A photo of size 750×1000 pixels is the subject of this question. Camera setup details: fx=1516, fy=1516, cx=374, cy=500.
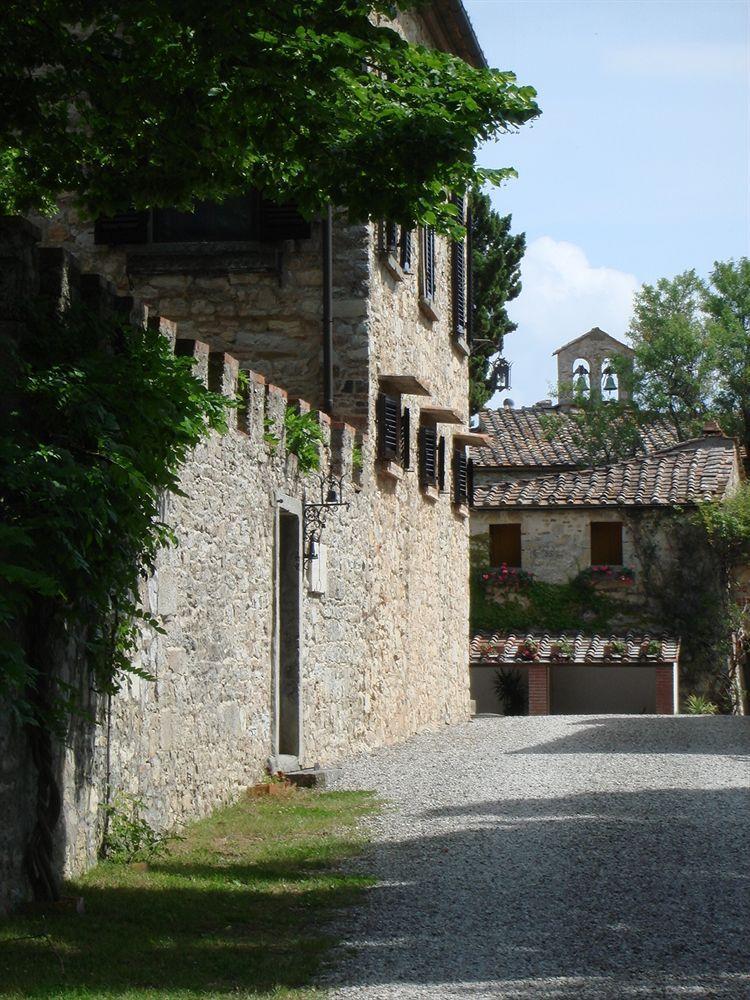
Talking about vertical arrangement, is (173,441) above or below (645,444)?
below

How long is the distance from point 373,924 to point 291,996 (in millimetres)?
1351

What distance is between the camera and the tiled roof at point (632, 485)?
103 ft

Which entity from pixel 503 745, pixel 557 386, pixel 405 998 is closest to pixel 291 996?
pixel 405 998

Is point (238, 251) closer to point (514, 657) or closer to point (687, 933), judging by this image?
point (687, 933)

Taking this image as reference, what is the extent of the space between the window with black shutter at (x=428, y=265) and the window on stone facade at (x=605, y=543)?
46.2 feet

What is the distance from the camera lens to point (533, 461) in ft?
120

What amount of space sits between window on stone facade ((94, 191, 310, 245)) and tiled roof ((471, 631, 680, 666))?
53.3 feet

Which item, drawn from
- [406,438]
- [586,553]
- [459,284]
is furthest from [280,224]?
[586,553]

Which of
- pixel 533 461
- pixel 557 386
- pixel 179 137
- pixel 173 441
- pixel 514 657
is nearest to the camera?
pixel 173 441

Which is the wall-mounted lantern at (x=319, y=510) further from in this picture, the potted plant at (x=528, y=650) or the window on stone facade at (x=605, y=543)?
the window on stone facade at (x=605, y=543)

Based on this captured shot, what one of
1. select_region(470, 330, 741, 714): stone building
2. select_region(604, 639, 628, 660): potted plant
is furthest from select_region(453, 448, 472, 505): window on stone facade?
select_region(470, 330, 741, 714): stone building

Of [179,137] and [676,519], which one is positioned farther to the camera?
[676,519]

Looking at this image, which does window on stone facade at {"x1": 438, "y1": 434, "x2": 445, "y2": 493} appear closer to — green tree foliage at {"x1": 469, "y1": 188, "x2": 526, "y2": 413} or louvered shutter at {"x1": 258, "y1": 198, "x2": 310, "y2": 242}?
louvered shutter at {"x1": 258, "y1": 198, "x2": 310, "y2": 242}

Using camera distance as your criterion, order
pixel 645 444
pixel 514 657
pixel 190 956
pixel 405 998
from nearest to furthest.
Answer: pixel 405 998, pixel 190 956, pixel 514 657, pixel 645 444
